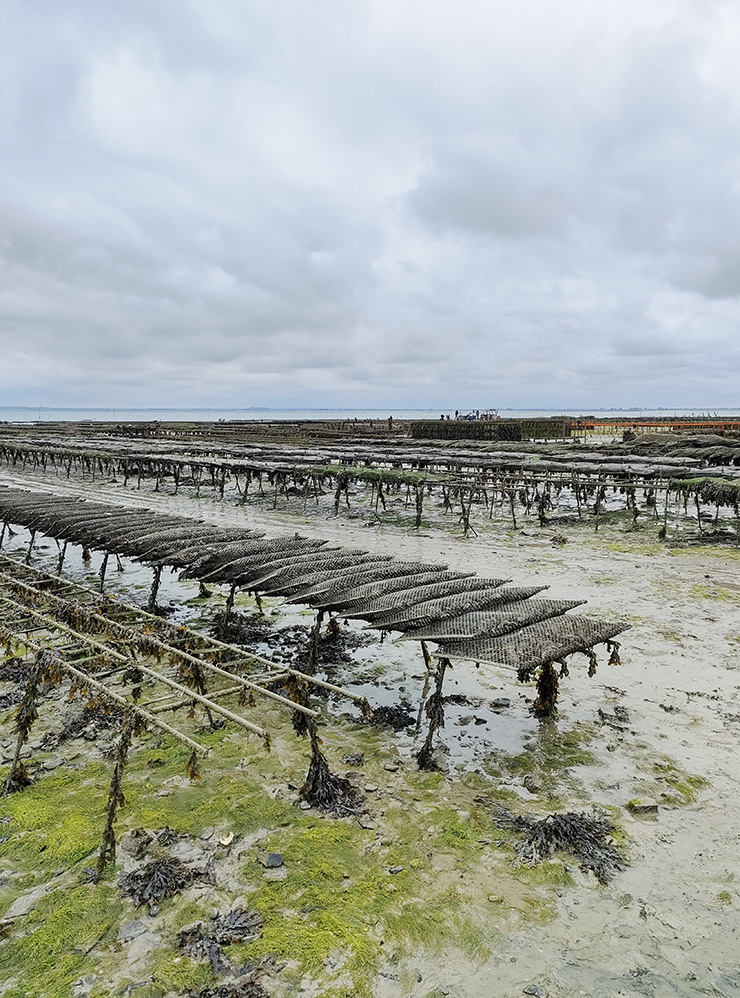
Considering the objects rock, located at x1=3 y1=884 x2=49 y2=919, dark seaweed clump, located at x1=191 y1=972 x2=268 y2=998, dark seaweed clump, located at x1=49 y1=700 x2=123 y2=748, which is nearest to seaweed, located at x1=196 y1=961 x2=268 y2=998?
dark seaweed clump, located at x1=191 y1=972 x2=268 y2=998

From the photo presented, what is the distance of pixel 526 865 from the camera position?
5758mm

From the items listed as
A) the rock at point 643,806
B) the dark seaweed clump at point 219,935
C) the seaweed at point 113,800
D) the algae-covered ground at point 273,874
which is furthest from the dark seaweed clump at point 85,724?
the rock at point 643,806

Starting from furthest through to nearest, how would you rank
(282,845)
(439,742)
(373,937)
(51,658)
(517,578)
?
(517,578) → (439,742) → (51,658) → (282,845) → (373,937)

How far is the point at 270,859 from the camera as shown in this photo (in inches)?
232

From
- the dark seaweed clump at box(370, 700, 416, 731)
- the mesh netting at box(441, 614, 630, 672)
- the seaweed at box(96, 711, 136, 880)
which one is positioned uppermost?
the mesh netting at box(441, 614, 630, 672)

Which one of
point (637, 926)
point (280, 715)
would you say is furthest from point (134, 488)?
point (637, 926)

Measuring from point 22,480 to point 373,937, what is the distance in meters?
42.8

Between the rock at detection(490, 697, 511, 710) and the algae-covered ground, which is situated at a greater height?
the rock at detection(490, 697, 511, 710)

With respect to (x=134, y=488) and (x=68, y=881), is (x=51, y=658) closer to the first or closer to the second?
(x=68, y=881)

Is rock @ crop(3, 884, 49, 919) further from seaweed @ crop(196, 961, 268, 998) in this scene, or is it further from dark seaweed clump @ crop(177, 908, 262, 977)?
seaweed @ crop(196, 961, 268, 998)

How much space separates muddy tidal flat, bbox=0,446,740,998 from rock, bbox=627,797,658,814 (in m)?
0.02

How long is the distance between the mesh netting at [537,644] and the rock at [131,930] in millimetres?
3964

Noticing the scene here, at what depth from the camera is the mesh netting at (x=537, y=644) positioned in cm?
684

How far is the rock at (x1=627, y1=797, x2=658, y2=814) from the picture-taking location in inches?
255
